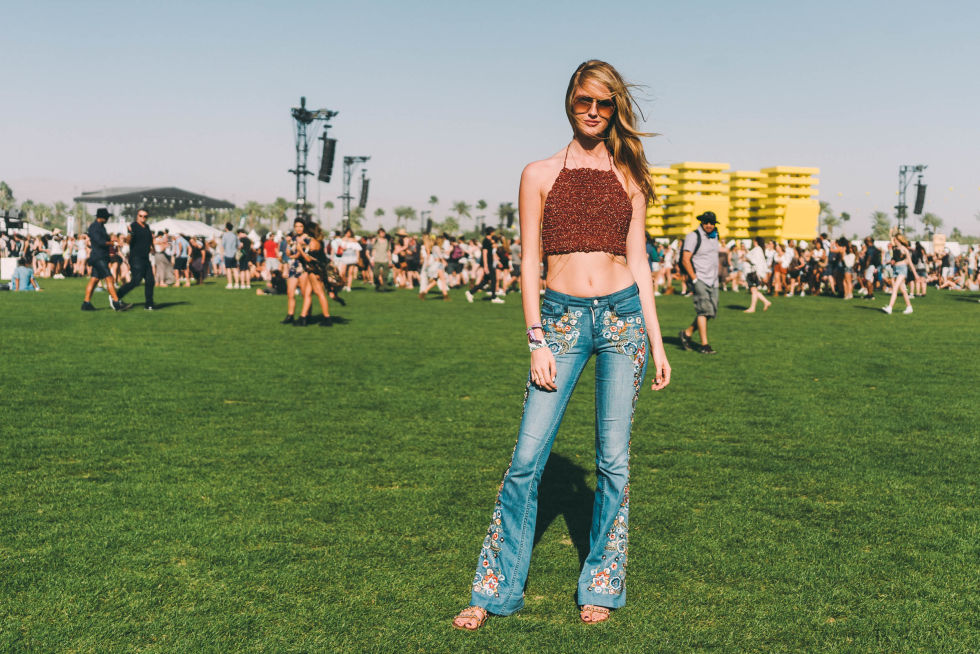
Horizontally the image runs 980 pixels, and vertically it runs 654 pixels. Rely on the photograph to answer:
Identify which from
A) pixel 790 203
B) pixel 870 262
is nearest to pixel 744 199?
pixel 790 203

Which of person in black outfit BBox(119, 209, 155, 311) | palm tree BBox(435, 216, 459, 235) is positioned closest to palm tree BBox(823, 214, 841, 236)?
palm tree BBox(435, 216, 459, 235)

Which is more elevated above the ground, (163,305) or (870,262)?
(870,262)

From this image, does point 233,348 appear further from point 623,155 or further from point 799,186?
point 799,186

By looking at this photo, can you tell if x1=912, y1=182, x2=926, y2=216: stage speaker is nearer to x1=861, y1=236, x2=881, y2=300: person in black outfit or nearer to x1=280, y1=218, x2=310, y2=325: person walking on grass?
x1=861, y1=236, x2=881, y2=300: person in black outfit

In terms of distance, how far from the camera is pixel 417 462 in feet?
19.1

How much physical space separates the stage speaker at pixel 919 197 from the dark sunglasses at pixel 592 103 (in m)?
62.5

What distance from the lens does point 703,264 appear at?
1191cm

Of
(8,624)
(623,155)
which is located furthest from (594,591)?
(8,624)

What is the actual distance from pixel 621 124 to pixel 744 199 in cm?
2230

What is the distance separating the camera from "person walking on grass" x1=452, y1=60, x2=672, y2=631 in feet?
10.7

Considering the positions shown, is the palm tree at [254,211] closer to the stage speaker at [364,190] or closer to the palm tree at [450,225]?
the palm tree at [450,225]

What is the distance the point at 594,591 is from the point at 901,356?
33.2 ft

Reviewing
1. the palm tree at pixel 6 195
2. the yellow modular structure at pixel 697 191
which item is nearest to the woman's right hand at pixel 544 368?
the yellow modular structure at pixel 697 191

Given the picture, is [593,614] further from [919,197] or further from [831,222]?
[831,222]
